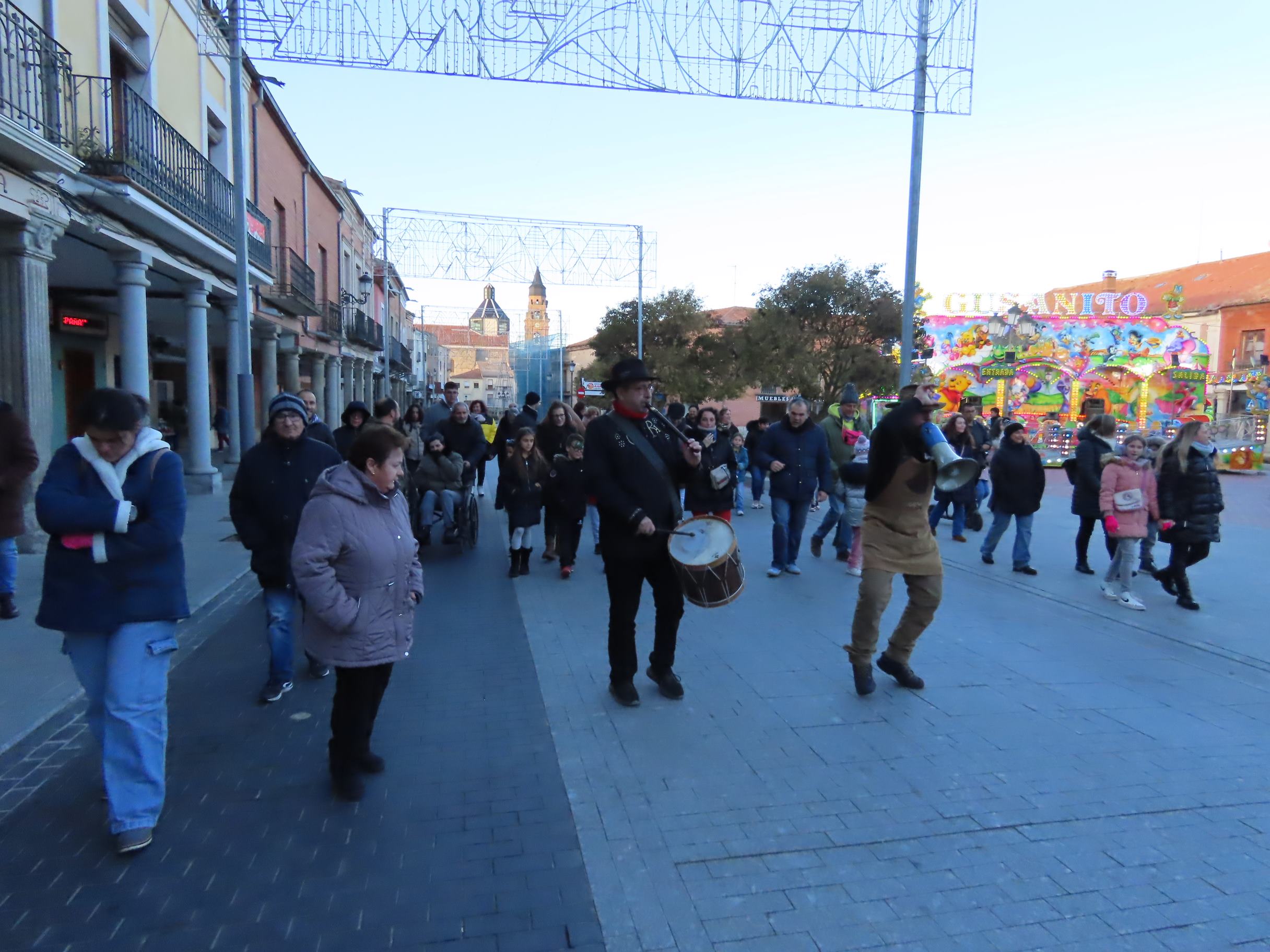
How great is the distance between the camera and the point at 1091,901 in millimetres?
2828

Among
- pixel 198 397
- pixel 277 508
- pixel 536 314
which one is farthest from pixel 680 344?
pixel 536 314

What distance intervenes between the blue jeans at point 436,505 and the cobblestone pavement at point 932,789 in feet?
10.1

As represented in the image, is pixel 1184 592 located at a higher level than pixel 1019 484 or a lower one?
lower

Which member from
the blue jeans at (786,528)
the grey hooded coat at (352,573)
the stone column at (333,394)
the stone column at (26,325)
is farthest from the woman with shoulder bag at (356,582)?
the stone column at (333,394)

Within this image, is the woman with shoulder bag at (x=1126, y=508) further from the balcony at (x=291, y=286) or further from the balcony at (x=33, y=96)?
the balcony at (x=291, y=286)

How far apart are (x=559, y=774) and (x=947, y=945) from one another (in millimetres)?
1724

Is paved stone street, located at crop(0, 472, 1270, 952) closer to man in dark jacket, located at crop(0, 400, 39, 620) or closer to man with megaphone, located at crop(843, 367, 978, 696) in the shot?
man with megaphone, located at crop(843, 367, 978, 696)

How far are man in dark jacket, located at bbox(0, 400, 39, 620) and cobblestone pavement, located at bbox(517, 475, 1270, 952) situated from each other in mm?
3628

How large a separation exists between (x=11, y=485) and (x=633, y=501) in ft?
14.6

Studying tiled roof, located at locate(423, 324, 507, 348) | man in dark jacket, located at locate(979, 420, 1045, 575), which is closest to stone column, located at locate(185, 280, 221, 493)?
man in dark jacket, located at locate(979, 420, 1045, 575)

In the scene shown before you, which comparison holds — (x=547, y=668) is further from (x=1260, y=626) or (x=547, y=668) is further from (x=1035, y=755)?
(x=1260, y=626)

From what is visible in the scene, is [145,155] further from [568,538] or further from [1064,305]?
[1064,305]

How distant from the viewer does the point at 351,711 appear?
349cm

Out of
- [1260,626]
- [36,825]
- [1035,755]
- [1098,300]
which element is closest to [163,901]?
[36,825]
